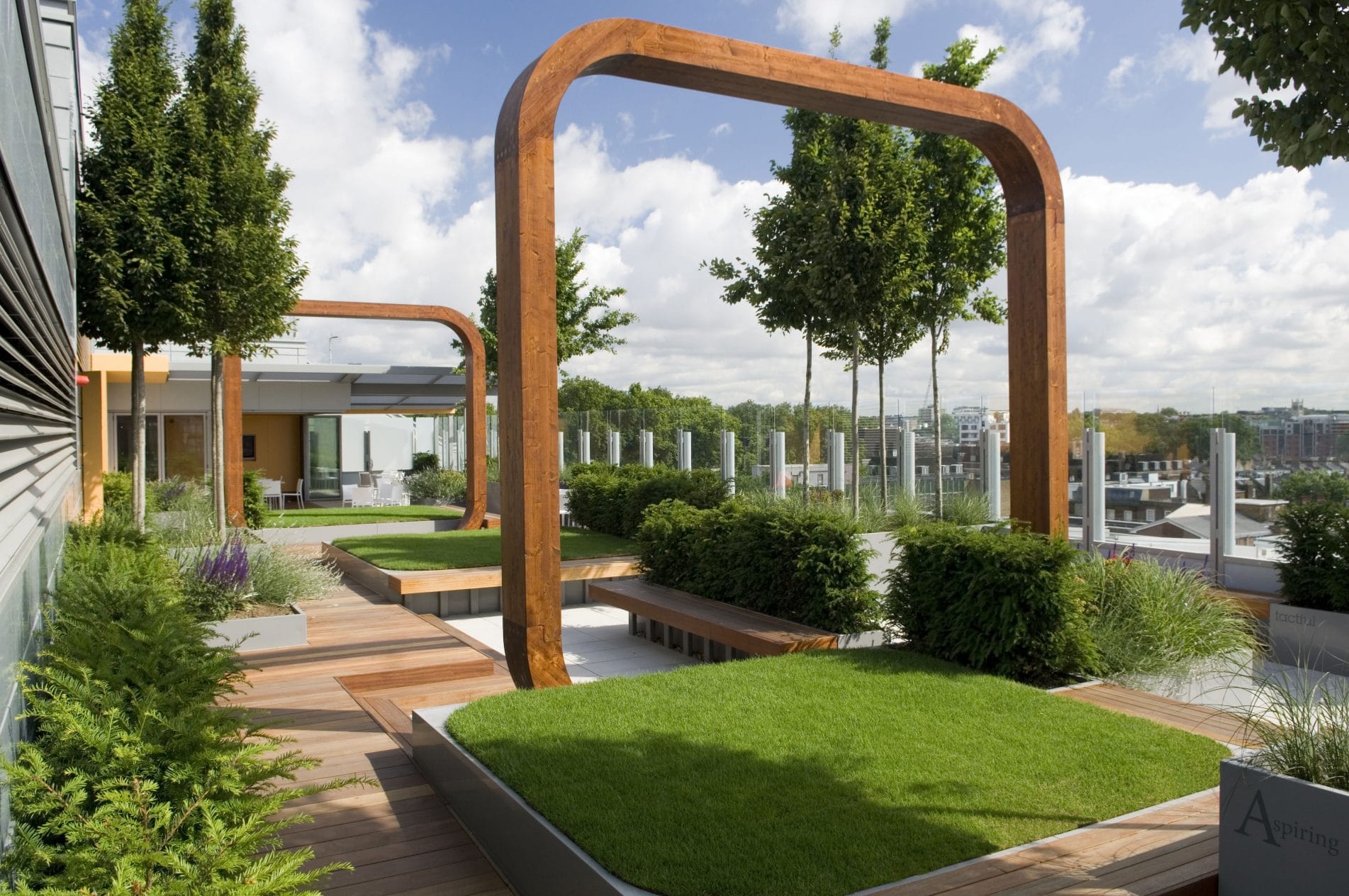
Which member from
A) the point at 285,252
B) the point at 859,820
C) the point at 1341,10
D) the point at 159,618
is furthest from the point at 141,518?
the point at 1341,10

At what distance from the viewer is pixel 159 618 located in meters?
3.73

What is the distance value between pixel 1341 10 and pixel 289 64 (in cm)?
961

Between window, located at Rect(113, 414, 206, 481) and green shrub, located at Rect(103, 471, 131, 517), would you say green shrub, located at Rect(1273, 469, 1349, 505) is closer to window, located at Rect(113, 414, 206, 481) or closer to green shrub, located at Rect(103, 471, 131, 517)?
green shrub, located at Rect(103, 471, 131, 517)

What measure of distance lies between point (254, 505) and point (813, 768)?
1287cm

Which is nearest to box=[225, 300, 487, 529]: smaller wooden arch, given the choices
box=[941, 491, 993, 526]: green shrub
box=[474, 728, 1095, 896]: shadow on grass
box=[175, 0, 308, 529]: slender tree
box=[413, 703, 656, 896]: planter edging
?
box=[175, 0, 308, 529]: slender tree

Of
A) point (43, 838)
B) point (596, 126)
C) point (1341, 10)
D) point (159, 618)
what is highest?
point (596, 126)

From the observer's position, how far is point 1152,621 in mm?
5691

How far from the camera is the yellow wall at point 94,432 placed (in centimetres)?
1362

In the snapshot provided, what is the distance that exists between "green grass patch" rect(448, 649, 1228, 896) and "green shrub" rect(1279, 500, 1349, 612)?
3.28m

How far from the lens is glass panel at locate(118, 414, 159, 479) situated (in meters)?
19.0

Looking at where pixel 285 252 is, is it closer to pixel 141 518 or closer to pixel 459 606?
pixel 141 518

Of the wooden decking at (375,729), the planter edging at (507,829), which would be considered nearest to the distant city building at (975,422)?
the wooden decking at (375,729)

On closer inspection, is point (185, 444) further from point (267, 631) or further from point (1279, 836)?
point (1279, 836)

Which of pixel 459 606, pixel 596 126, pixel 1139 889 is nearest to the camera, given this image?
pixel 1139 889
